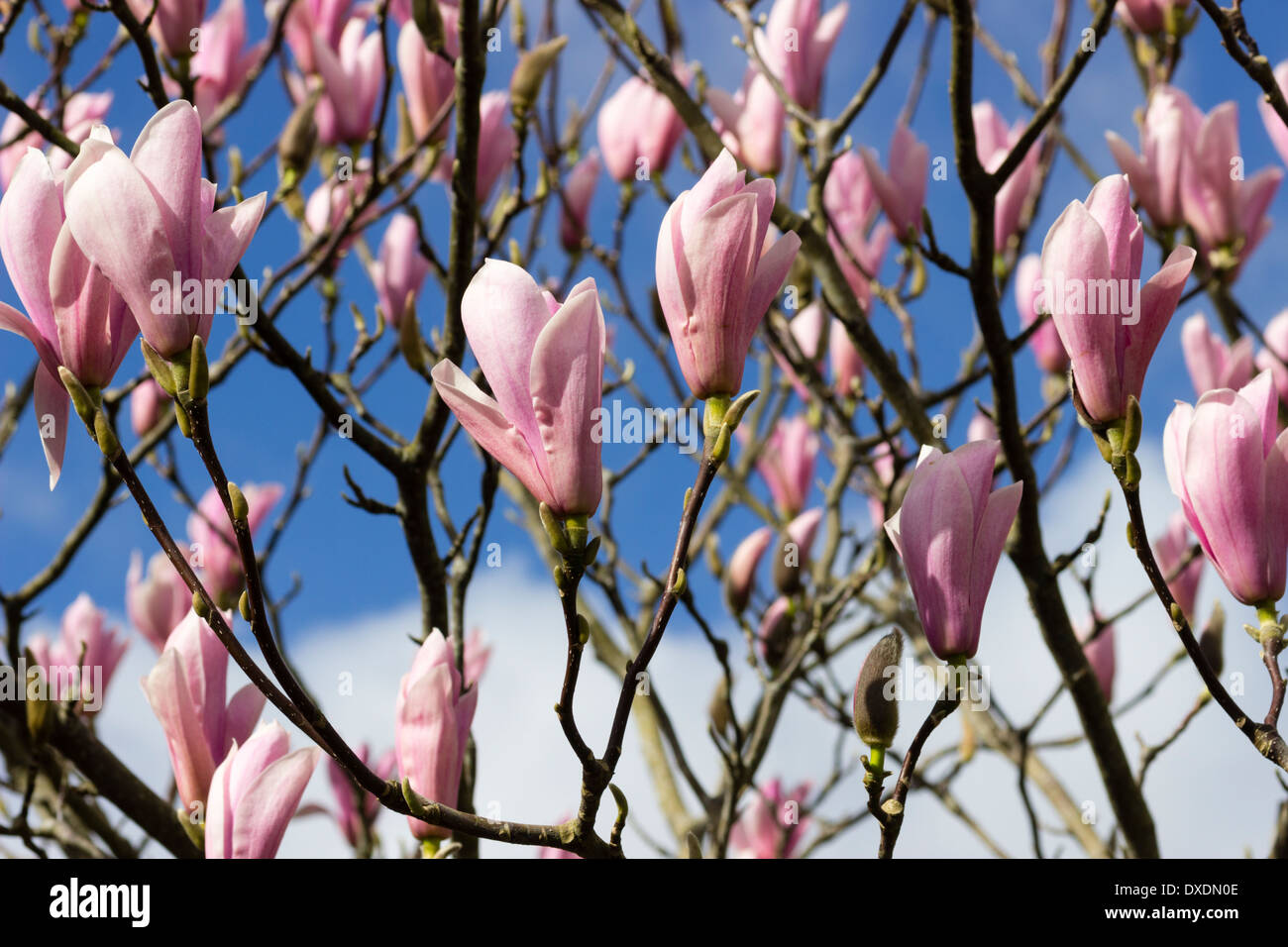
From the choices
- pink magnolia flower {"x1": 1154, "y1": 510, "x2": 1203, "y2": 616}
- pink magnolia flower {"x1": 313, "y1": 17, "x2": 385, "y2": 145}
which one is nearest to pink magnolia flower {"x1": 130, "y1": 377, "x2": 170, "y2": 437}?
pink magnolia flower {"x1": 313, "y1": 17, "x2": 385, "y2": 145}

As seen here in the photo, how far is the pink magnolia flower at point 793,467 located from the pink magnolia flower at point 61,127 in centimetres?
213

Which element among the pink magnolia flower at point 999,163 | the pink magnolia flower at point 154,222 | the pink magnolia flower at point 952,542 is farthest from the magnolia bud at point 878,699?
the pink magnolia flower at point 999,163

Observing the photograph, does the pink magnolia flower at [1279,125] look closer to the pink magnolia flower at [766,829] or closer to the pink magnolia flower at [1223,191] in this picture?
the pink magnolia flower at [1223,191]

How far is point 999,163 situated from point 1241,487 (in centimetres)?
165

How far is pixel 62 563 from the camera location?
2312 mm

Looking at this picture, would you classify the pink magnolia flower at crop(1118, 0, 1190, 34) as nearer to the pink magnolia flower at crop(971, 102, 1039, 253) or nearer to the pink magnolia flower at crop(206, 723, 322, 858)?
the pink magnolia flower at crop(971, 102, 1039, 253)

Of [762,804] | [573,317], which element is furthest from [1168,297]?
[762,804]

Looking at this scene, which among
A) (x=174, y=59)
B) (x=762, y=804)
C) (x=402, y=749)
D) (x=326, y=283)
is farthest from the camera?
(x=762, y=804)

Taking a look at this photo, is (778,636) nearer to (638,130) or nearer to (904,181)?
(904,181)

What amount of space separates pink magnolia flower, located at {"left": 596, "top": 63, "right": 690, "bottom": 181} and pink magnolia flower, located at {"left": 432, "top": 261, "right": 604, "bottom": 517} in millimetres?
2196

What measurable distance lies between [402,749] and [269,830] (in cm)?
22

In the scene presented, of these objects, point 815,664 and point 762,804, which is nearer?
point 815,664
